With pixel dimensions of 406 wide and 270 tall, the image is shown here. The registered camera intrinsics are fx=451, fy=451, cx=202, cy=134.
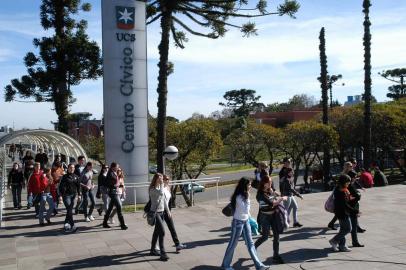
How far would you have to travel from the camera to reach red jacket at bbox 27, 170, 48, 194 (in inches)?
442

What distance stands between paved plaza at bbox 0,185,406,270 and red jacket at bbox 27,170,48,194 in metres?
0.89

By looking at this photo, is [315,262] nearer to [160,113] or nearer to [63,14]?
[160,113]

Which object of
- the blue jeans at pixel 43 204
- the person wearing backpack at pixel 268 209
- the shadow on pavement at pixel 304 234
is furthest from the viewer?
the blue jeans at pixel 43 204

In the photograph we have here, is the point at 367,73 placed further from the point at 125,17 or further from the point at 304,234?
the point at 304,234

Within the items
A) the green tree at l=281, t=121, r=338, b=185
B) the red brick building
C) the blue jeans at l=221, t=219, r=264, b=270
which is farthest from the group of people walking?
the red brick building

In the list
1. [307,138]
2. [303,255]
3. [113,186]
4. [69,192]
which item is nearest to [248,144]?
[307,138]

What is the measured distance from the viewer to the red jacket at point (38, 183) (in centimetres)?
1123

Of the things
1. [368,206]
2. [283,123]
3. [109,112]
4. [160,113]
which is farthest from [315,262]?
[283,123]

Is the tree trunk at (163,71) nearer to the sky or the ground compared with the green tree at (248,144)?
nearer to the sky

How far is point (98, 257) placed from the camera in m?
8.35

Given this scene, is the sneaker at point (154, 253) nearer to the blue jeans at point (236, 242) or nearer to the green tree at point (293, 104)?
the blue jeans at point (236, 242)

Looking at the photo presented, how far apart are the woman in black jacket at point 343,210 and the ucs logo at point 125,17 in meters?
9.62

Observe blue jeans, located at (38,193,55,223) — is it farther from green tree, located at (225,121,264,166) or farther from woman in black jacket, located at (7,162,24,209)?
green tree, located at (225,121,264,166)

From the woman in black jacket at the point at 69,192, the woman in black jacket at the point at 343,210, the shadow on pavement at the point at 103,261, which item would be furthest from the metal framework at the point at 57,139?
the woman in black jacket at the point at 343,210
